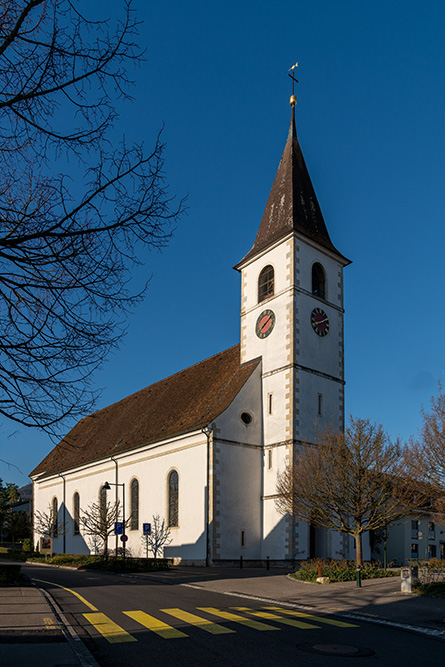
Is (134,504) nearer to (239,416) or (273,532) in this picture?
(239,416)

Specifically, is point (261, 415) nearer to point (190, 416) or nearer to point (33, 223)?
point (190, 416)

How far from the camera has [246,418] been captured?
31.9 m

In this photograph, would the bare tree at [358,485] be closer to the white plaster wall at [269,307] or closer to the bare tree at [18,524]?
the white plaster wall at [269,307]

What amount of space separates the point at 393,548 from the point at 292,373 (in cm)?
3377

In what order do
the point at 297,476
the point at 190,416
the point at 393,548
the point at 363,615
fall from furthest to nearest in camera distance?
the point at 393,548 → the point at 190,416 → the point at 297,476 → the point at 363,615

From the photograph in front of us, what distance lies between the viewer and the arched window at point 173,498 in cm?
3291

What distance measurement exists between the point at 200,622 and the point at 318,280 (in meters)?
25.5

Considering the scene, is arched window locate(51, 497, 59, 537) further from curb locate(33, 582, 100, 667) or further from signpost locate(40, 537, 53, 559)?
curb locate(33, 582, 100, 667)

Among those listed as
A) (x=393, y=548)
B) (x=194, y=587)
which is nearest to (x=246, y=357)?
(x=194, y=587)

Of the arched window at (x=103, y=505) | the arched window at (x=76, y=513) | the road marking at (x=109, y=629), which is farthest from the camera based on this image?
the arched window at (x=76, y=513)

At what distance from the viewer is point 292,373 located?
30922 mm

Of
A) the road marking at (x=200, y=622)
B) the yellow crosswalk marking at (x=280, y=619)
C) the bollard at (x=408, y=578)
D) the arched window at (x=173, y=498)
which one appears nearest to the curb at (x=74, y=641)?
the road marking at (x=200, y=622)

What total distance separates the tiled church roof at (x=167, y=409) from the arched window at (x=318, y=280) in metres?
5.40

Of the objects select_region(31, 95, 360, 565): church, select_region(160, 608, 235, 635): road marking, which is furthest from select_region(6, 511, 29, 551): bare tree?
select_region(160, 608, 235, 635): road marking
